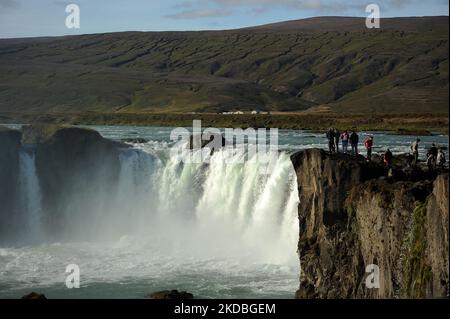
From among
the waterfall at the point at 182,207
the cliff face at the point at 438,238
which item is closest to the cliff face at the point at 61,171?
the waterfall at the point at 182,207

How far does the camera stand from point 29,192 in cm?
6525

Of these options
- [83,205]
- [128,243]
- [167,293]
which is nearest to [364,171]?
[167,293]

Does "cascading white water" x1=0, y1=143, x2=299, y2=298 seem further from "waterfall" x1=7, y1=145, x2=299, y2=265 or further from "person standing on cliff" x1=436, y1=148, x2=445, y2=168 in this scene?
"person standing on cliff" x1=436, y1=148, x2=445, y2=168

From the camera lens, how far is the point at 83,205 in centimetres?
6638

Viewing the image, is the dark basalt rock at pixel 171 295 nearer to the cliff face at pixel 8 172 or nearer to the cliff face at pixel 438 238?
the cliff face at pixel 438 238

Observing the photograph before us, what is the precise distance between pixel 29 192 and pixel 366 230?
115ft

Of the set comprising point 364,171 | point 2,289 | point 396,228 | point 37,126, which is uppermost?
point 37,126

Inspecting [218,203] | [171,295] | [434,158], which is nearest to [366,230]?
[434,158]

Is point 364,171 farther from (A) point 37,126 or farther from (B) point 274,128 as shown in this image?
(B) point 274,128

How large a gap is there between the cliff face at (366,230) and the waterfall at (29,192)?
28.3 metres

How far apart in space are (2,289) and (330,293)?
1841 cm

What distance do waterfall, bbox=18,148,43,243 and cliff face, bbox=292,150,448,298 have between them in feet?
92.9

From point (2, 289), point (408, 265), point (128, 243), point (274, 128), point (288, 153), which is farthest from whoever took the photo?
point (274, 128)
